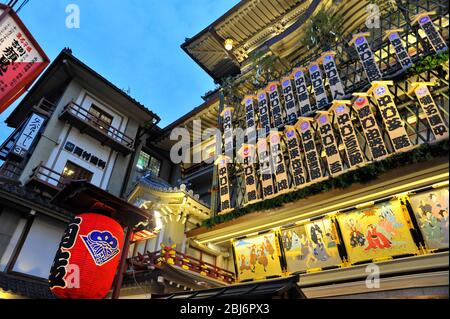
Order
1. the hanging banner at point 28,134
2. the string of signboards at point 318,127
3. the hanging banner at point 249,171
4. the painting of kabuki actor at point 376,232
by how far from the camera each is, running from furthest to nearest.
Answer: the hanging banner at point 28,134 → the hanging banner at point 249,171 → the string of signboards at point 318,127 → the painting of kabuki actor at point 376,232

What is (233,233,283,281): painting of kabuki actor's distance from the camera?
1060 centimetres

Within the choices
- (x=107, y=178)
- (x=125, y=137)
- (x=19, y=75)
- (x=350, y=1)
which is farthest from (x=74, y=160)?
(x=350, y=1)

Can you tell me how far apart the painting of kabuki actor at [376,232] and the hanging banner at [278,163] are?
7.15ft

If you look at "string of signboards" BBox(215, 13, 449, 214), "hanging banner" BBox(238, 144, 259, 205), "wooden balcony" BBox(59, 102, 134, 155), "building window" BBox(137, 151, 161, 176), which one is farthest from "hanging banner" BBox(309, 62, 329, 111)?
"building window" BBox(137, 151, 161, 176)

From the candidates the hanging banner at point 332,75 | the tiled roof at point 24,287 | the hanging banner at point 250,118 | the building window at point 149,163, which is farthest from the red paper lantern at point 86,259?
the building window at point 149,163

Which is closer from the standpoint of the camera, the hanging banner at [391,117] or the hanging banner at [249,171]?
the hanging banner at [391,117]

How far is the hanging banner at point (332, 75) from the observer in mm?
10938

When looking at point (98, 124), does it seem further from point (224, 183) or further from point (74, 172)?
point (224, 183)

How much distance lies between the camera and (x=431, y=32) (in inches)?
377

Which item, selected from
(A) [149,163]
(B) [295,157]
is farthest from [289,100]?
(A) [149,163]

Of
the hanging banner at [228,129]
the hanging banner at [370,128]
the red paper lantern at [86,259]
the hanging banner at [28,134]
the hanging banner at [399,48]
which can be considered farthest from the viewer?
the hanging banner at [28,134]

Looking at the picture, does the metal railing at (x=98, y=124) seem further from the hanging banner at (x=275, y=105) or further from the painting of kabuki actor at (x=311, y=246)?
the painting of kabuki actor at (x=311, y=246)

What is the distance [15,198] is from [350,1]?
19984 millimetres

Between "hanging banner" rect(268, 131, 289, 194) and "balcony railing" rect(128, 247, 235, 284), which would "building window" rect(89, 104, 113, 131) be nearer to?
"balcony railing" rect(128, 247, 235, 284)
